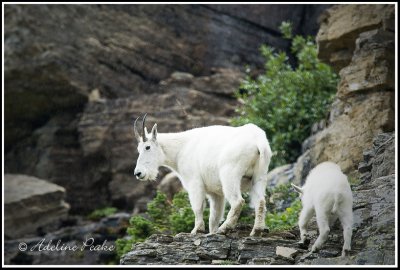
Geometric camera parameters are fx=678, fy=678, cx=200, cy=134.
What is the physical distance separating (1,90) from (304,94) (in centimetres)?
1170

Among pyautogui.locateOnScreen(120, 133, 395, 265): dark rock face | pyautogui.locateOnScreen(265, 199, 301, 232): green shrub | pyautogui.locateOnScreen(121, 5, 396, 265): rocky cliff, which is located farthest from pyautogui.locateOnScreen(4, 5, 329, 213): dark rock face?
pyautogui.locateOnScreen(120, 133, 395, 265): dark rock face

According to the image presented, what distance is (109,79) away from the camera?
95.6 ft

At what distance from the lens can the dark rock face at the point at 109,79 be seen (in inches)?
1077

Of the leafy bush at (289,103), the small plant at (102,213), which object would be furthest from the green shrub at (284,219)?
the small plant at (102,213)

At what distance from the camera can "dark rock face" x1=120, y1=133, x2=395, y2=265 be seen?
10378 mm

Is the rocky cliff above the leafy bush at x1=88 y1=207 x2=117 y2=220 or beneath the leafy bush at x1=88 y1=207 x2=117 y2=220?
above

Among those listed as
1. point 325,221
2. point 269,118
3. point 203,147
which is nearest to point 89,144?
point 269,118

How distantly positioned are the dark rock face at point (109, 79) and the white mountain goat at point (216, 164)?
12743 millimetres

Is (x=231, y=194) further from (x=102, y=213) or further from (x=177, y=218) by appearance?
(x=102, y=213)

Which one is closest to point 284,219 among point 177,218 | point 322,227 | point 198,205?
point 177,218

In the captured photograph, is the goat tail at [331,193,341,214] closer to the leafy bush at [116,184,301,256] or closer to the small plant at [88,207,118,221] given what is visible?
the leafy bush at [116,184,301,256]

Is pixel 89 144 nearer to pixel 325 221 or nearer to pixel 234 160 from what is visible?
pixel 234 160

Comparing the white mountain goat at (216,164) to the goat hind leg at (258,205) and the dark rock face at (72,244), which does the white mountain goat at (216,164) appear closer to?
the goat hind leg at (258,205)

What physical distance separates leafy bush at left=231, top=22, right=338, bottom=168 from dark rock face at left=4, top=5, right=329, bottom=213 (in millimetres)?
3703
